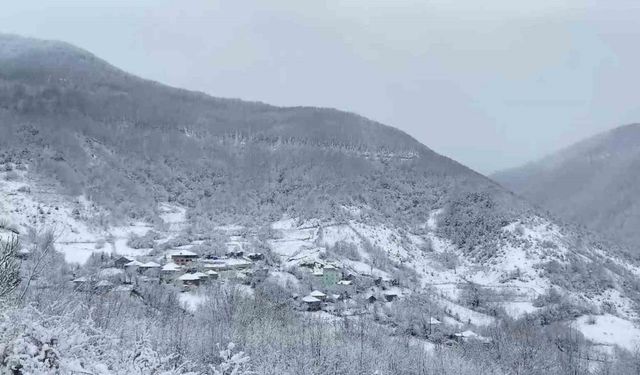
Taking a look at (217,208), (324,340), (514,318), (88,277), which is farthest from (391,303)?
(217,208)

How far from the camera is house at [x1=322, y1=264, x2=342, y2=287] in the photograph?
67938 mm

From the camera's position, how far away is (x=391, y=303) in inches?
2452

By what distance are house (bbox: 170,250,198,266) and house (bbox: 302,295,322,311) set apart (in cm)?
1818

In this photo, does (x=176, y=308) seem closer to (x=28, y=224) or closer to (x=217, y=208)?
(x=28, y=224)

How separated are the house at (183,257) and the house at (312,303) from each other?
1818 centimetres

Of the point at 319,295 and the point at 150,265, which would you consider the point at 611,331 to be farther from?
the point at 150,265

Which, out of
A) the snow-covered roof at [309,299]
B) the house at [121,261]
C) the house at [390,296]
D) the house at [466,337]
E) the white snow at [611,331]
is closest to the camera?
the house at [466,337]

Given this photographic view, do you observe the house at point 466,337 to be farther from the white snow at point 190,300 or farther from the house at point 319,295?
the white snow at point 190,300

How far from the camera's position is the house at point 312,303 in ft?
188

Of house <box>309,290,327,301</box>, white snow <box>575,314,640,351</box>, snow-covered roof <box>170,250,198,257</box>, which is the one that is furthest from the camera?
snow-covered roof <box>170,250,198,257</box>

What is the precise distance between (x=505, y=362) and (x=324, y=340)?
48.5ft

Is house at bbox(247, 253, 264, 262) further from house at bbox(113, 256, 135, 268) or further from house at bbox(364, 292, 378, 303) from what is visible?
house at bbox(364, 292, 378, 303)

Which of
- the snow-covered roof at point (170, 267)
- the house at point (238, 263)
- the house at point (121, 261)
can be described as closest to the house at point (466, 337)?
the house at point (238, 263)

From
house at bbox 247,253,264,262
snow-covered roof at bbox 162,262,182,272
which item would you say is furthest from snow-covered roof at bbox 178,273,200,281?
house at bbox 247,253,264,262
